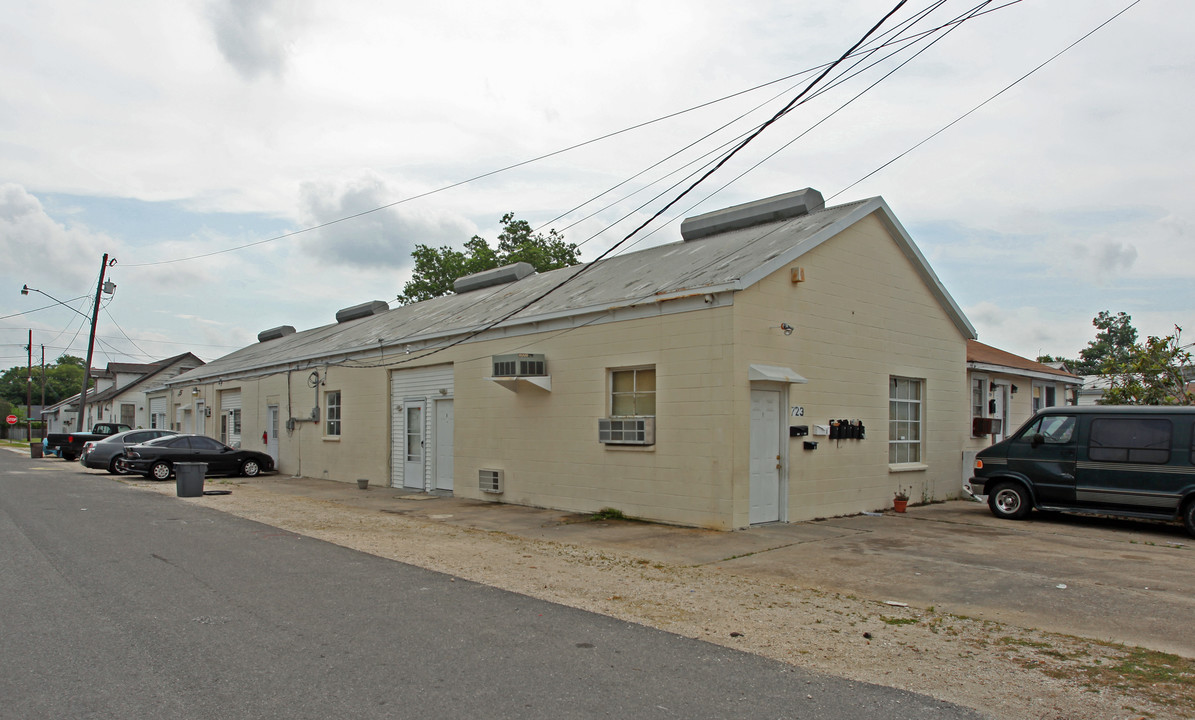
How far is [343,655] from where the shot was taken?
17.7ft

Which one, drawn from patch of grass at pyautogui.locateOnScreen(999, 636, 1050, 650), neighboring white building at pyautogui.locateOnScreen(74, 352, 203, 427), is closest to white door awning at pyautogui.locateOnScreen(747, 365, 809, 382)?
patch of grass at pyautogui.locateOnScreen(999, 636, 1050, 650)

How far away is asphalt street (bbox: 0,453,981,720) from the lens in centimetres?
449

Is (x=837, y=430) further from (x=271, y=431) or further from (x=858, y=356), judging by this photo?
(x=271, y=431)

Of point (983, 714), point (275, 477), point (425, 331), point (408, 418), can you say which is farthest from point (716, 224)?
point (275, 477)

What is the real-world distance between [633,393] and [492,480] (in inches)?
154

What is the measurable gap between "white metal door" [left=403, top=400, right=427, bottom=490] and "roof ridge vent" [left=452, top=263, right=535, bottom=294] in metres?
5.09

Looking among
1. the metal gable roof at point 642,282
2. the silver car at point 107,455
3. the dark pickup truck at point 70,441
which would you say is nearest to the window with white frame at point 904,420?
the metal gable roof at point 642,282

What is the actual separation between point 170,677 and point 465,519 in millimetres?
8247

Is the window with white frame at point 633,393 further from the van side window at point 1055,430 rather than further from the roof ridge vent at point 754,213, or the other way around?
the van side window at point 1055,430

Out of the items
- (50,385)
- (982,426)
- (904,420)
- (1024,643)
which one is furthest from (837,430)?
(50,385)

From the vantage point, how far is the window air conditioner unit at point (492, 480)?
15.2 m

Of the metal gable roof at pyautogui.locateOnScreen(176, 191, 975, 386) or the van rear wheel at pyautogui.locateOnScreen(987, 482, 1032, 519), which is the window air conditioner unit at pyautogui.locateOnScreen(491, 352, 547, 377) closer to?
the metal gable roof at pyautogui.locateOnScreen(176, 191, 975, 386)

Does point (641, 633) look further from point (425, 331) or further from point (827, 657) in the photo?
point (425, 331)

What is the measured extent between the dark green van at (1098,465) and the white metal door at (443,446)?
33.4 feet
